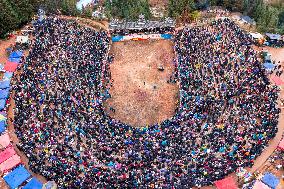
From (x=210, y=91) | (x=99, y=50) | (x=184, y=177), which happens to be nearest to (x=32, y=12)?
(x=99, y=50)

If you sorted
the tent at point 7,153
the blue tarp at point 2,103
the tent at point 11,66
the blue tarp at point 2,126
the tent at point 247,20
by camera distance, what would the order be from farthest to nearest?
the tent at point 247,20
the tent at point 11,66
the blue tarp at point 2,103
the blue tarp at point 2,126
the tent at point 7,153

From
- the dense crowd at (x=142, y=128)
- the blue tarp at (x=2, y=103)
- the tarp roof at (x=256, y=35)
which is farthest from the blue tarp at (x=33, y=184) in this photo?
the tarp roof at (x=256, y=35)

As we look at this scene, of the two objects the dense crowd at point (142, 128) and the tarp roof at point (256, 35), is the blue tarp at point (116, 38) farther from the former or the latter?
the tarp roof at point (256, 35)

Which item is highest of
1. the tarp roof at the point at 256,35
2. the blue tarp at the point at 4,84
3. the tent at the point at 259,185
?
the tarp roof at the point at 256,35

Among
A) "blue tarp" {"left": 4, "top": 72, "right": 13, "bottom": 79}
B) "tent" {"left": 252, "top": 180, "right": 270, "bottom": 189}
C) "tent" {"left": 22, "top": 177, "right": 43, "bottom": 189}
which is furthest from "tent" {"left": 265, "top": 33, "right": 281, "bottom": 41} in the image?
"tent" {"left": 22, "top": 177, "right": 43, "bottom": 189}

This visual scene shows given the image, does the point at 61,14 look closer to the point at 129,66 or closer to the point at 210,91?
the point at 129,66

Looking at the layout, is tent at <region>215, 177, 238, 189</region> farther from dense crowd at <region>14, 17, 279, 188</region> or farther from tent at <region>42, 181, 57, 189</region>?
tent at <region>42, 181, 57, 189</region>
